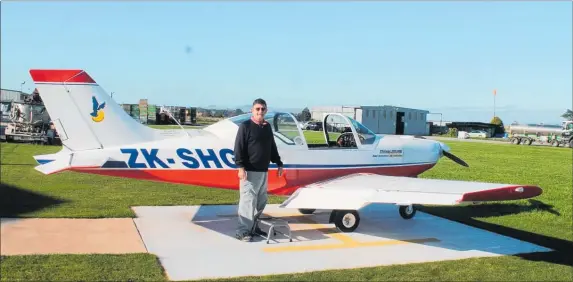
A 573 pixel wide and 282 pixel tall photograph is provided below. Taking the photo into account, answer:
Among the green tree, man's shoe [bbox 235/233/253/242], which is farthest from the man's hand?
the green tree

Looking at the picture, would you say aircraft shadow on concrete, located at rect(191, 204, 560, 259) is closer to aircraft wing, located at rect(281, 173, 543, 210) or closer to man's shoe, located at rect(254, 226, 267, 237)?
man's shoe, located at rect(254, 226, 267, 237)

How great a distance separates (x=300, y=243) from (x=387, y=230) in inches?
75.2

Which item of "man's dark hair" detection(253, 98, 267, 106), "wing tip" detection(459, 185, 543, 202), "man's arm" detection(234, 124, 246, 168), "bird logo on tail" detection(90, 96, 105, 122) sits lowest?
"wing tip" detection(459, 185, 543, 202)

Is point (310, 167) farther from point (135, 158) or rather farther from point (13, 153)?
point (13, 153)

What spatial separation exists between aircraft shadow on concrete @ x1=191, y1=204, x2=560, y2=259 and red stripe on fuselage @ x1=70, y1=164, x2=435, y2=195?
2.32 feet

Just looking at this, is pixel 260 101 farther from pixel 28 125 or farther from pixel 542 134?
pixel 542 134

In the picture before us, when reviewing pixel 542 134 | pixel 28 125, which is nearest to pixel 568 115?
pixel 542 134

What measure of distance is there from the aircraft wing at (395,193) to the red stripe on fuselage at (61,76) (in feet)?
11.4

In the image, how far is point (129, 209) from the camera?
890 centimetres

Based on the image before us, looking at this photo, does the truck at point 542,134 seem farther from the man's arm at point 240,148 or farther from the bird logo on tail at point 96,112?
the bird logo on tail at point 96,112

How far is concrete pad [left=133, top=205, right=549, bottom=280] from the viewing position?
5969 millimetres

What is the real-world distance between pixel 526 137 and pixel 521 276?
46.1 m

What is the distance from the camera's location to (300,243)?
7.16 m

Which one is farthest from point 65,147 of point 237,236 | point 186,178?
point 237,236
